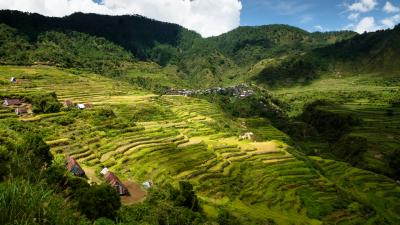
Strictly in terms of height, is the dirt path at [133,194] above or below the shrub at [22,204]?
below

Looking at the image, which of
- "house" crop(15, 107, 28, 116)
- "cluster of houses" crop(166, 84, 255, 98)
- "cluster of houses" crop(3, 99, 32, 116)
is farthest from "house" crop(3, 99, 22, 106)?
"cluster of houses" crop(166, 84, 255, 98)

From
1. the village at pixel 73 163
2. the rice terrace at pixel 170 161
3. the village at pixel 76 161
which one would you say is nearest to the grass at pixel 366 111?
the rice terrace at pixel 170 161

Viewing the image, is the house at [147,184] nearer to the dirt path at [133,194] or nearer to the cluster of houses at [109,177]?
the dirt path at [133,194]

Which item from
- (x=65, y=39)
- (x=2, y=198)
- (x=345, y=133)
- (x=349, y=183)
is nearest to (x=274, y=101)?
(x=345, y=133)

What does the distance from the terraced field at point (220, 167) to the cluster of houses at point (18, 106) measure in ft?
5.48

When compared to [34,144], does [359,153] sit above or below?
below

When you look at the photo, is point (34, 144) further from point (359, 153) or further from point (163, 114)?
point (359, 153)

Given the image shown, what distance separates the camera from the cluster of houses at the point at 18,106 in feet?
171

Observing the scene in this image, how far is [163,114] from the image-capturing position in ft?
240

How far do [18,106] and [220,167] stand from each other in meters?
30.4

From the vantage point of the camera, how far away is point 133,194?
34.3 m

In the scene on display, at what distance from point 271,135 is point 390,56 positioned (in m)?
133

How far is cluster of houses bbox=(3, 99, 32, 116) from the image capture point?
5208 cm

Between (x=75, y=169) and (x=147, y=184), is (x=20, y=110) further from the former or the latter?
(x=147, y=184)
